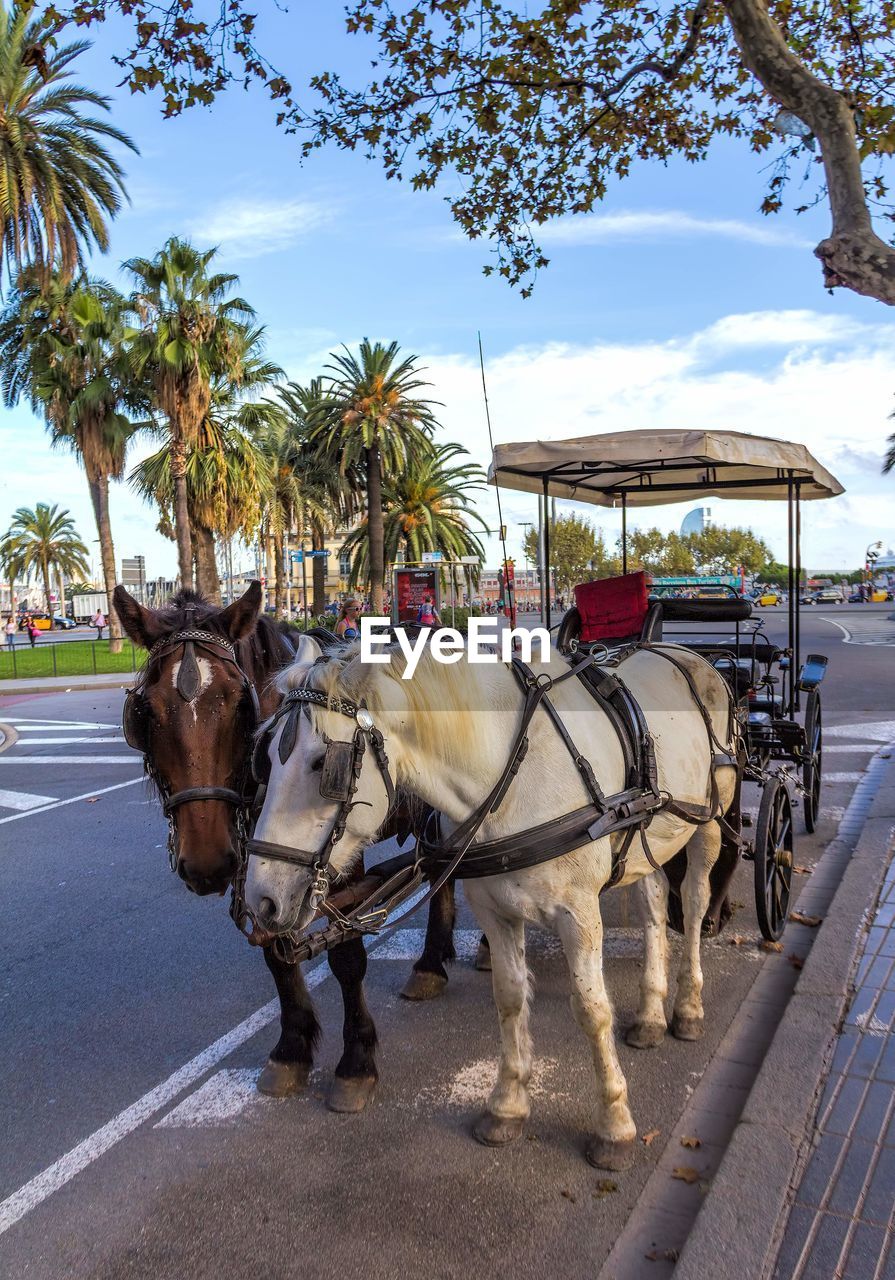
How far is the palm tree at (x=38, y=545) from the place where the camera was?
285 feet

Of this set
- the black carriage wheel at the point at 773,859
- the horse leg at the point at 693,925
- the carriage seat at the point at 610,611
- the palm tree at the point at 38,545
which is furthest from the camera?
the palm tree at the point at 38,545

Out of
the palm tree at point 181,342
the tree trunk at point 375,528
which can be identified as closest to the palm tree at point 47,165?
the palm tree at point 181,342

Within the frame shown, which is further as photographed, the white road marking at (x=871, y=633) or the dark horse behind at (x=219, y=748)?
the white road marking at (x=871, y=633)

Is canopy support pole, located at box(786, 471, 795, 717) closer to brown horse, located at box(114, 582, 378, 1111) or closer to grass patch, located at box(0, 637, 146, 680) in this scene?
brown horse, located at box(114, 582, 378, 1111)

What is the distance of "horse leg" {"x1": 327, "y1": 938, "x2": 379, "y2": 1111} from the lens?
347cm

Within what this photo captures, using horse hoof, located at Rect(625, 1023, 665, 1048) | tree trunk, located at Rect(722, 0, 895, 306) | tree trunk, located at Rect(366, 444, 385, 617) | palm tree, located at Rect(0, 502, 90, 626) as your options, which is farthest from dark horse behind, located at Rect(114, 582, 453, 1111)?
palm tree, located at Rect(0, 502, 90, 626)

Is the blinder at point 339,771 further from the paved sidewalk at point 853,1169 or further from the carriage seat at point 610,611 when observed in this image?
the carriage seat at point 610,611

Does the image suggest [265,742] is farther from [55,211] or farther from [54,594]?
[54,594]

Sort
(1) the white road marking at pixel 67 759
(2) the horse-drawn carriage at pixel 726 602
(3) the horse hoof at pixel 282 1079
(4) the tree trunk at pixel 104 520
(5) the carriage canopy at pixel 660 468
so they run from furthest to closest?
(4) the tree trunk at pixel 104 520 < (1) the white road marking at pixel 67 759 < (5) the carriage canopy at pixel 660 468 < (2) the horse-drawn carriage at pixel 726 602 < (3) the horse hoof at pixel 282 1079

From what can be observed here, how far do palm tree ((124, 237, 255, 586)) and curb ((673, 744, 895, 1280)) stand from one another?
77.0ft

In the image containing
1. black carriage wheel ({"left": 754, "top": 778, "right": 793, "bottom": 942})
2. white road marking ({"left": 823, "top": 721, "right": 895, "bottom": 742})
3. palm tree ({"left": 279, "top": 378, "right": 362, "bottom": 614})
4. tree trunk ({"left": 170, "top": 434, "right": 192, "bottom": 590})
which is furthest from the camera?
palm tree ({"left": 279, "top": 378, "right": 362, "bottom": 614})

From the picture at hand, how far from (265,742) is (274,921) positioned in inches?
24.2

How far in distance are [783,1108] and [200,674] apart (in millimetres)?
2594

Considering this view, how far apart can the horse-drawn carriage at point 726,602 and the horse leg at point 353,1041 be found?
1718 millimetres
